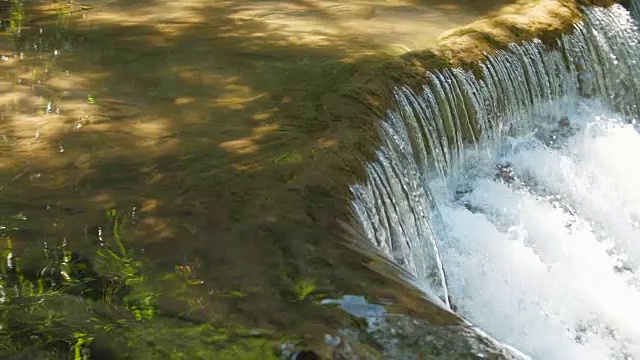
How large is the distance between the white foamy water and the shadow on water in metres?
1.23

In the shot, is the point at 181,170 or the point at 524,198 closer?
the point at 181,170

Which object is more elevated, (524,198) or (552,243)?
(524,198)

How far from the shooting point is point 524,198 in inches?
267

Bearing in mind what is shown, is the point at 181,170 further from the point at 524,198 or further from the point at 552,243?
the point at 524,198

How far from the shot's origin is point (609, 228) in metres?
7.11

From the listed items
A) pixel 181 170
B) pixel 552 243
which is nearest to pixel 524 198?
pixel 552 243

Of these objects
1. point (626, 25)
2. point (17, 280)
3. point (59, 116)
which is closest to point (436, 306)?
point (17, 280)

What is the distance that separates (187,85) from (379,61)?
1.46 meters

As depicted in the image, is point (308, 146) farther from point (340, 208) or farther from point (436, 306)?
point (436, 306)

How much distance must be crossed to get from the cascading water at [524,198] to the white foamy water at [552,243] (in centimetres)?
1

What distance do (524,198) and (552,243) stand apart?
0.59 m

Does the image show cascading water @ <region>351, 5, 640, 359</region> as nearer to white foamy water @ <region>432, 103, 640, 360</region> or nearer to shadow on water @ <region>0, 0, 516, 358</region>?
white foamy water @ <region>432, 103, 640, 360</region>

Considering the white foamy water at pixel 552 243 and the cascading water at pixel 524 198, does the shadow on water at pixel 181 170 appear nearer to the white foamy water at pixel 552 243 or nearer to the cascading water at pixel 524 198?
the cascading water at pixel 524 198

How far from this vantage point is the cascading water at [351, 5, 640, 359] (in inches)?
199
